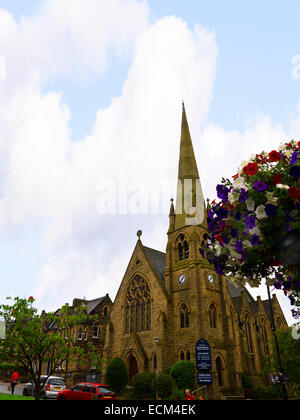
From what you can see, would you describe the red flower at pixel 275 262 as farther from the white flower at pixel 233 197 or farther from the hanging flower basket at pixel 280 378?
the hanging flower basket at pixel 280 378

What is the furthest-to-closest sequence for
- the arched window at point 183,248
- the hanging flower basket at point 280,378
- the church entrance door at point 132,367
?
1. the arched window at point 183,248
2. the church entrance door at point 132,367
3. the hanging flower basket at point 280,378

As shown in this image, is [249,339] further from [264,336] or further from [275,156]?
[275,156]

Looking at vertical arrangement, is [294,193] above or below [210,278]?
below

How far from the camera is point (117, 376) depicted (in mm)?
33594

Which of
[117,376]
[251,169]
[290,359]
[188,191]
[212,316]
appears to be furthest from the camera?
[188,191]

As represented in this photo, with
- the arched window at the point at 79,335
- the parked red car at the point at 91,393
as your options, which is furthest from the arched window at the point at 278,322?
the parked red car at the point at 91,393

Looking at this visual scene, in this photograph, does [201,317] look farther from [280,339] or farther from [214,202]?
[214,202]

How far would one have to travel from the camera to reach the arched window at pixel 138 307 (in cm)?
3641

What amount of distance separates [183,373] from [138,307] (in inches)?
399

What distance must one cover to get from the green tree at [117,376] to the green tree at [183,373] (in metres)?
6.27

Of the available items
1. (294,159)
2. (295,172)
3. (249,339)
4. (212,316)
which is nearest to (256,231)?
(295,172)
